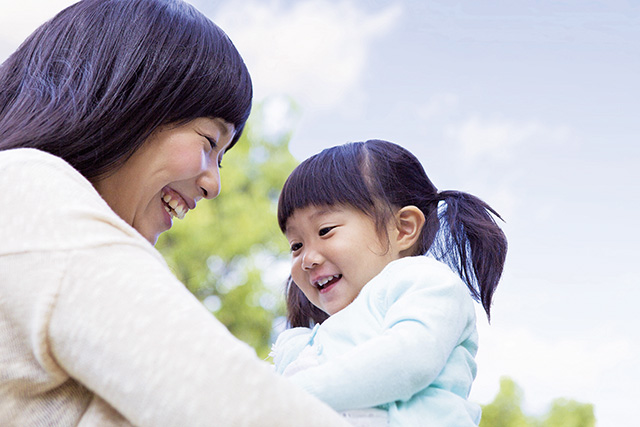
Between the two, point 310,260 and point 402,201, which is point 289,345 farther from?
point 402,201

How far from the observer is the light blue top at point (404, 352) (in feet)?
4.35

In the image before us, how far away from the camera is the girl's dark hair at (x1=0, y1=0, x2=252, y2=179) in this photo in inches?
43.7

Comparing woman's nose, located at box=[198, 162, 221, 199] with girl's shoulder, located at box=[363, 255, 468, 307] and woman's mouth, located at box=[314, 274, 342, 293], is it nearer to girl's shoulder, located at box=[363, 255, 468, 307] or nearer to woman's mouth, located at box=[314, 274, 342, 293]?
girl's shoulder, located at box=[363, 255, 468, 307]

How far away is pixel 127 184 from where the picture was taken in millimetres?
1214

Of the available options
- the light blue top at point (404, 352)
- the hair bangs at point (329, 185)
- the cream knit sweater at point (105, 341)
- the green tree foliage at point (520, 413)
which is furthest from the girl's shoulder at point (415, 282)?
the green tree foliage at point (520, 413)

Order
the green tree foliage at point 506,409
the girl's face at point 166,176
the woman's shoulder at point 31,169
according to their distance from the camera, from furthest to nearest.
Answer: the green tree foliage at point 506,409 → the girl's face at point 166,176 → the woman's shoulder at point 31,169

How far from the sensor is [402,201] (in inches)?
77.5

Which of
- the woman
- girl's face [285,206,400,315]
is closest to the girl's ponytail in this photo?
girl's face [285,206,400,315]

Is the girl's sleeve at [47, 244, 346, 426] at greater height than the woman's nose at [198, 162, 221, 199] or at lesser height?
greater

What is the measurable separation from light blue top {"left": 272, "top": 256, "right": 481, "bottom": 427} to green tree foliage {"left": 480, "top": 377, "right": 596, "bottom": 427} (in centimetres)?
918

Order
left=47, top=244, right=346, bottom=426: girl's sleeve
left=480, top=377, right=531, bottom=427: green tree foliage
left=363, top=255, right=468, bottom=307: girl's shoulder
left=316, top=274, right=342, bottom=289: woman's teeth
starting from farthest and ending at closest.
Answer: left=480, top=377, right=531, bottom=427: green tree foliage → left=316, top=274, right=342, bottom=289: woman's teeth → left=363, top=255, right=468, bottom=307: girl's shoulder → left=47, top=244, right=346, bottom=426: girl's sleeve

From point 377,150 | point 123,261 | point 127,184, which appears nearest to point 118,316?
point 123,261

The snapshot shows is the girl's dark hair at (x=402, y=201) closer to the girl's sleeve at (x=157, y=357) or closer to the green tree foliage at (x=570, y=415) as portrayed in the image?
the girl's sleeve at (x=157, y=357)

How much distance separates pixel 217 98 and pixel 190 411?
80 cm
